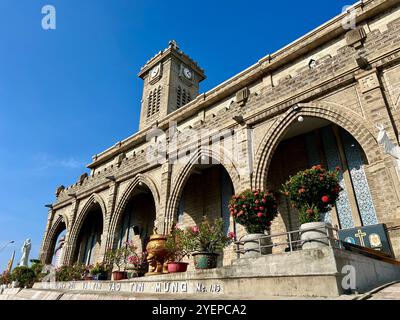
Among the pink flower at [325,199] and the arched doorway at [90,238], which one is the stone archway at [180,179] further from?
the arched doorway at [90,238]

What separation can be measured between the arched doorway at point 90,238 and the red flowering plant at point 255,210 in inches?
684

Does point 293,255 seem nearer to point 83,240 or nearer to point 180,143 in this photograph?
point 180,143

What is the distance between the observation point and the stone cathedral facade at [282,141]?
28.1 ft

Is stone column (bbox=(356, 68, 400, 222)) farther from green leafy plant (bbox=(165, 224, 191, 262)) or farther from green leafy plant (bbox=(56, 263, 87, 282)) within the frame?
green leafy plant (bbox=(56, 263, 87, 282))

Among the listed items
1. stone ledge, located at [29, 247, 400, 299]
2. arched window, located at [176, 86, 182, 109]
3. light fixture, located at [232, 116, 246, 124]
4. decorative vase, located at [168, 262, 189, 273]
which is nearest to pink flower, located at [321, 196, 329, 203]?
stone ledge, located at [29, 247, 400, 299]

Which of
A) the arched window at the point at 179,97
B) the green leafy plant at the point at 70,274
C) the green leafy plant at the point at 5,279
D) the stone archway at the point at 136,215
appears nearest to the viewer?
the green leafy plant at the point at 70,274

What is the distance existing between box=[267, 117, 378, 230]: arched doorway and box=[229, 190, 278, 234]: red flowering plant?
3943mm

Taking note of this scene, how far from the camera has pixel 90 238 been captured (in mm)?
23453

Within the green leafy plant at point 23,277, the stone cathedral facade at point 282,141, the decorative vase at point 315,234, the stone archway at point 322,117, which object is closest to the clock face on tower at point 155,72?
the stone cathedral facade at point 282,141

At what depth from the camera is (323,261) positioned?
4.60m

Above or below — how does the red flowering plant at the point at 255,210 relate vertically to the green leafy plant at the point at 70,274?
above

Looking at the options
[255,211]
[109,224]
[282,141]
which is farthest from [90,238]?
[255,211]

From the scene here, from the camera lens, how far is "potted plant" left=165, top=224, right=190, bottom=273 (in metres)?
8.36
